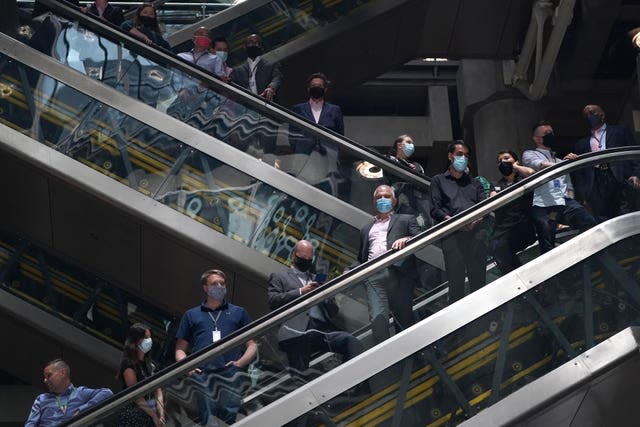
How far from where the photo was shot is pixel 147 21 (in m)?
15.0

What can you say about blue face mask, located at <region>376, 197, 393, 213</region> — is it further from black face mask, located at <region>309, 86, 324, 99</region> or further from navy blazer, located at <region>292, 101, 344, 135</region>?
black face mask, located at <region>309, 86, 324, 99</region>

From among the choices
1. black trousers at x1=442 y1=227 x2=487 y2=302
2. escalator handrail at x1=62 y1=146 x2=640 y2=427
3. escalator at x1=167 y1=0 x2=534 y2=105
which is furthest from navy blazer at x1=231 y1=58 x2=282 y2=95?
black trousers at x1=442 y1=227 x2=487 y2=302

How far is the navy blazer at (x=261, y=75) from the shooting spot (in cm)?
1480

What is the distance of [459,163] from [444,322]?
255cm

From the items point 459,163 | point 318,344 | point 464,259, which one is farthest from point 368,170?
point 318,344

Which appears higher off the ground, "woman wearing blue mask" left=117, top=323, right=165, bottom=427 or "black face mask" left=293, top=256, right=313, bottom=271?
"black face mask" left=293, top=256, right=313, bottom=271

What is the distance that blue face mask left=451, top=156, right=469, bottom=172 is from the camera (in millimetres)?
11422

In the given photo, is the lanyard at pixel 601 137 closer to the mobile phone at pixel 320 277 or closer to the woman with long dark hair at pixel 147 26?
the mobile phone at pixel 320 277

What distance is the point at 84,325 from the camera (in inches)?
526

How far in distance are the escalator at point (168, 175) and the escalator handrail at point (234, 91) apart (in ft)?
0.06

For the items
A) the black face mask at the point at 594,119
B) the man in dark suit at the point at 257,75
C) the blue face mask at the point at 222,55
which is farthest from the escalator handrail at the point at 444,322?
the blue face mask at the point at 222,55

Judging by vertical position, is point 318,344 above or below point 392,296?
below

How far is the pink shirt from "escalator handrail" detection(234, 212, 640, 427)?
1768 millimetres

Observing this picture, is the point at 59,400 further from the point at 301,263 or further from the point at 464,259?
the point at 464,259
